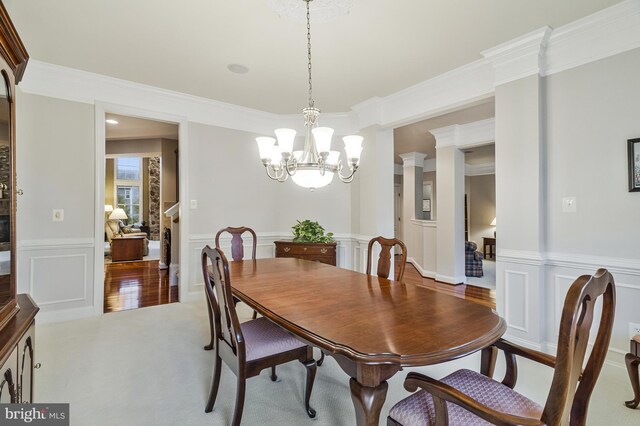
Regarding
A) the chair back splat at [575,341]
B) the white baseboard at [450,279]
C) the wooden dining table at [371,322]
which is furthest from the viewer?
the white baseboard at [450,279]

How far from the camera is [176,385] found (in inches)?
80.7

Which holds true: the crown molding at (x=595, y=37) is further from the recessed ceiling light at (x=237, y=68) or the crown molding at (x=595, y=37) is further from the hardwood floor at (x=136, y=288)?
the hardwood floor at (x=136, y=288)

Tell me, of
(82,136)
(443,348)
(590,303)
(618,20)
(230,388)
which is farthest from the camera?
(82,136)

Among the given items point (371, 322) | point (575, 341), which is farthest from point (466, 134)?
point (575, 341)

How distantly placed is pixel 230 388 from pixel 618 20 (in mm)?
3736

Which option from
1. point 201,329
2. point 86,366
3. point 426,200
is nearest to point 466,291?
point 426,200

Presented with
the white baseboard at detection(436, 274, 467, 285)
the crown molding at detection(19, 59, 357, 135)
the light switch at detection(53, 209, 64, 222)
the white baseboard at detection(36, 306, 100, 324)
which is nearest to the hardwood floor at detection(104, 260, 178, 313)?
the white baseboard at detection(36, 306, 100, 324)

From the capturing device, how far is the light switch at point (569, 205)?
7.90 feet

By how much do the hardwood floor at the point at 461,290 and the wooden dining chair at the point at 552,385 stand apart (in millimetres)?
2881

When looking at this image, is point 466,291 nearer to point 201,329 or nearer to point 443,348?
point 201,329

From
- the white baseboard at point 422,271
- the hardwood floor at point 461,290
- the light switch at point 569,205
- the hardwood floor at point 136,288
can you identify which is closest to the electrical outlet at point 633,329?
the light switch at point 569,205

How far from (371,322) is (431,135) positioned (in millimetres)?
4948

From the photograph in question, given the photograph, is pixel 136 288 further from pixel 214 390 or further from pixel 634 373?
pixel 634 373

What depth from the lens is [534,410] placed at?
1.11 metres
